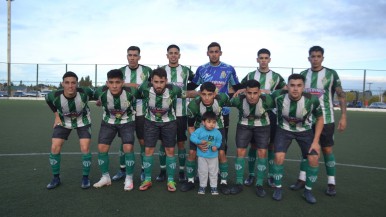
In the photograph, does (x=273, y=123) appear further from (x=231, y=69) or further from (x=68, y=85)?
(x=68, y=85)

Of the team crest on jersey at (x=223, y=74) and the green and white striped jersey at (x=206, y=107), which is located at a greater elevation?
the team crest on jersey at (x=223, y=74)

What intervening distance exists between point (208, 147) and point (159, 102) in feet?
3.38

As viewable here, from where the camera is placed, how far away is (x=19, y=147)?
6.82 m

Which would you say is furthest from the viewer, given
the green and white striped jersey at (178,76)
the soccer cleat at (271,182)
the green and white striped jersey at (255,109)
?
the green and white striped jersey at (178,76)

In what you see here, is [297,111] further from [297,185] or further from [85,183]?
[85,183]

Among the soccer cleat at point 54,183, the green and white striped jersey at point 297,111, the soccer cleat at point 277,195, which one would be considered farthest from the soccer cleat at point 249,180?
the soccer cleat at point 54,183

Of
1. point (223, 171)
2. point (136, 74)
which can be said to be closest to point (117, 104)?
point (136, 74)

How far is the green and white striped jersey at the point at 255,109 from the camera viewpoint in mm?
4438

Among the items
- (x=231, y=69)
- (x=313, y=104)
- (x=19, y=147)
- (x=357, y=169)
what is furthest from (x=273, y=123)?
(x=19, y=147)

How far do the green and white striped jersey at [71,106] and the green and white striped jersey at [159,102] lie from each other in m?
0.93

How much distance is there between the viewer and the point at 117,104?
4.53 metres

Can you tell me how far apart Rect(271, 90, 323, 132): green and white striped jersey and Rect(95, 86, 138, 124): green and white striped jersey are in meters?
2.26

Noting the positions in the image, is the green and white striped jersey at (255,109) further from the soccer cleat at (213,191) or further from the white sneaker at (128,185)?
the white sneaker at (128,185)

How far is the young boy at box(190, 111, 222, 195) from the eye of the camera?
428 centimetres
